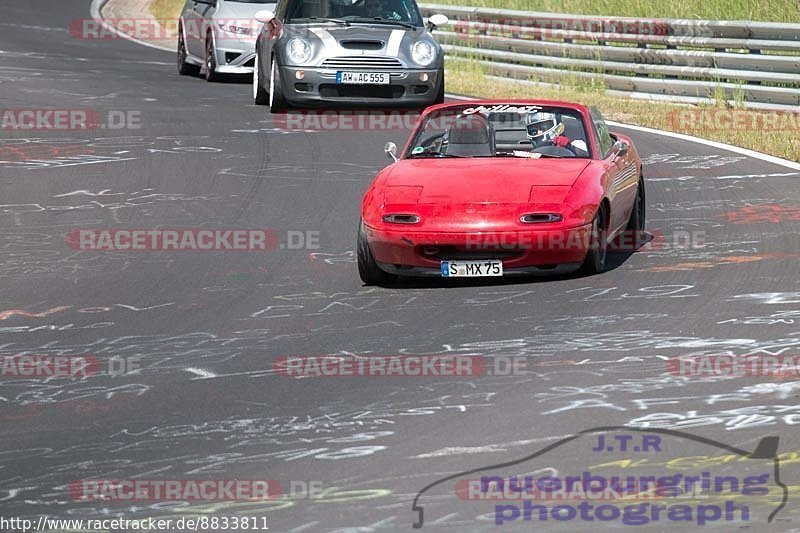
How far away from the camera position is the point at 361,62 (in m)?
20.3

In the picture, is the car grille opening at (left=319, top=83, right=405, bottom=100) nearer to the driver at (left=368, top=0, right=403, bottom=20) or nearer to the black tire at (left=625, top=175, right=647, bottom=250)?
the driver at (left=368, top=0, right=403, bottom=20)

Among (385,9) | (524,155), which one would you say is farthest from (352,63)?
(524,155)

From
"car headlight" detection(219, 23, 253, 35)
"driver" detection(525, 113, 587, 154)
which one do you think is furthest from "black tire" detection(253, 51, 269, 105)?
"driver" detection(525, 113, 587, 154)

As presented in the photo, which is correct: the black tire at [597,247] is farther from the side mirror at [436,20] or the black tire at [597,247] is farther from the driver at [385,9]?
the driver at [385,9]

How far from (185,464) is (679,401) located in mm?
2340

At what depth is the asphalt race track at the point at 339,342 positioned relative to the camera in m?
6.74

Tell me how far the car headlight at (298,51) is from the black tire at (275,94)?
28 cm

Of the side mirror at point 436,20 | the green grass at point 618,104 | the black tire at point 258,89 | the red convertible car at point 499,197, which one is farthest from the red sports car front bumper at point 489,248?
the black tire at point 258,89

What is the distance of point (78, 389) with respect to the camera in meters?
8.35

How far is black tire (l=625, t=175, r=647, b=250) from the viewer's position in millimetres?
12633

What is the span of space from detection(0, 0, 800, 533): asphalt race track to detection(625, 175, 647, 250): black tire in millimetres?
198

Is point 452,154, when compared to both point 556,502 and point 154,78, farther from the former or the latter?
point 154,78

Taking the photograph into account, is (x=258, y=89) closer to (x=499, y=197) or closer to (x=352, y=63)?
(x=352, y=63)

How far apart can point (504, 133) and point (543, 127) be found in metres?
0.29
